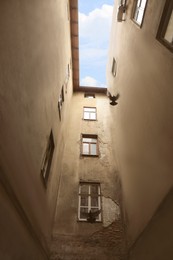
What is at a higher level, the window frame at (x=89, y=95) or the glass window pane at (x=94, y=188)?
the window frame at (x=89, y=95)

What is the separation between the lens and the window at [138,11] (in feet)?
19.8

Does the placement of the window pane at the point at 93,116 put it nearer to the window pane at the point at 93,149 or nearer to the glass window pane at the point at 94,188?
the window pane at the point at 93,149

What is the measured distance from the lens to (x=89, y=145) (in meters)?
9.50

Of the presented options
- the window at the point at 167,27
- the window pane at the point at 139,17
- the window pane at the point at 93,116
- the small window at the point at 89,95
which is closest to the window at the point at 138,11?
the window pane at the point at 139,17

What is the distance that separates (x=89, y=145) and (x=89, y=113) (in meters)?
2.76

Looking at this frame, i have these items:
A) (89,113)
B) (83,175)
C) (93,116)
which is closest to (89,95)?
(89,113)

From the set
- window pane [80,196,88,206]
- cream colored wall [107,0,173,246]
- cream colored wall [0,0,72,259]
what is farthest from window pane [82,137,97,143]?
cream colored wall [0,0,72,259]

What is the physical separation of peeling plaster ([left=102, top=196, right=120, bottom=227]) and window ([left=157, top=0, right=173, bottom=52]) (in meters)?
5.29

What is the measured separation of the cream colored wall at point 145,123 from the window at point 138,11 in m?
0.23

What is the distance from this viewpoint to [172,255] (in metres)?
3.21

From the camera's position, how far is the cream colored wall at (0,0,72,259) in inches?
117

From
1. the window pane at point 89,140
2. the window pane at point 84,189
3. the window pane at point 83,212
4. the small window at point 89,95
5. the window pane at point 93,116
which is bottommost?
the window pane at point 83,212

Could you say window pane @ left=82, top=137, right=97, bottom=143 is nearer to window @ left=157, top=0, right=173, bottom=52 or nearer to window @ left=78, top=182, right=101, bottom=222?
window @ left=78, top=182, right=101, bottom=222

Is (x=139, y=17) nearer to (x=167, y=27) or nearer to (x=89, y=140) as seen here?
(x=167, y=27)
